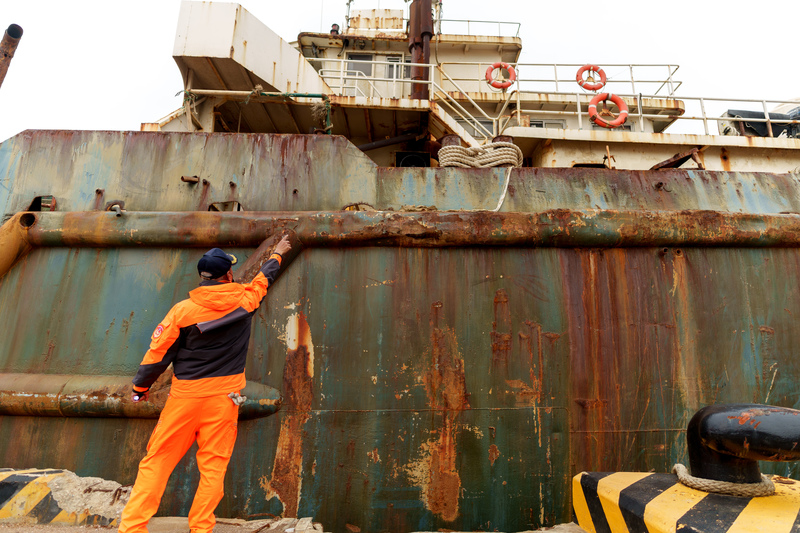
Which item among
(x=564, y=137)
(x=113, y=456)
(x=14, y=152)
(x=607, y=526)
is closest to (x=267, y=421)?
(x=113, y=456)

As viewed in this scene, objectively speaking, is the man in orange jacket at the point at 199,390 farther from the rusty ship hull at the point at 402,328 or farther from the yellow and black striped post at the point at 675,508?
the yellow and black striped post at the point at 675,508

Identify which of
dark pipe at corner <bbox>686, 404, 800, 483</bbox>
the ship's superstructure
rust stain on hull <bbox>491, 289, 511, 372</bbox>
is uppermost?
the ship's superstructure

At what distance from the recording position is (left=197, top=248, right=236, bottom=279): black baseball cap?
234 cm

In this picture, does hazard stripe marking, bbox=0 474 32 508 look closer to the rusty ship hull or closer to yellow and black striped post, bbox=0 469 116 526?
yellow and black striped post, bbox=0 469 116 526

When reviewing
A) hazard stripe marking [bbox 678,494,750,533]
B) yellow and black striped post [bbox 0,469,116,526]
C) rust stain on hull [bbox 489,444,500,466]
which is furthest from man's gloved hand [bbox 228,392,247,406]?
hazard stripe marking [bbox 678,494,750,533]

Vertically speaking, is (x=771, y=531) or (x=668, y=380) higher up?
(x=668, y=380)

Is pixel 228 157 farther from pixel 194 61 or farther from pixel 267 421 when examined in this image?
pixel 194 61

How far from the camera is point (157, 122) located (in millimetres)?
5332

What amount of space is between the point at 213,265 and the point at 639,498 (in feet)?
8.23

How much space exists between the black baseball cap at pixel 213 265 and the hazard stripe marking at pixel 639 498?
96.0 inches

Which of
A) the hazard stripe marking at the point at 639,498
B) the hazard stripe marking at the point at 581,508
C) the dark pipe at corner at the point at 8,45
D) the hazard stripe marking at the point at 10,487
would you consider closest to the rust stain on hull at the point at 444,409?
the hazard stripe marking at the point at 581,508

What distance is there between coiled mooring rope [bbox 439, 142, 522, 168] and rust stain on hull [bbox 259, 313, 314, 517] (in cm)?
212

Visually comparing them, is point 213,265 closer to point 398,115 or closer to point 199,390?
point 199,390

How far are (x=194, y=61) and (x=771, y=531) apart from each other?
6632mm
